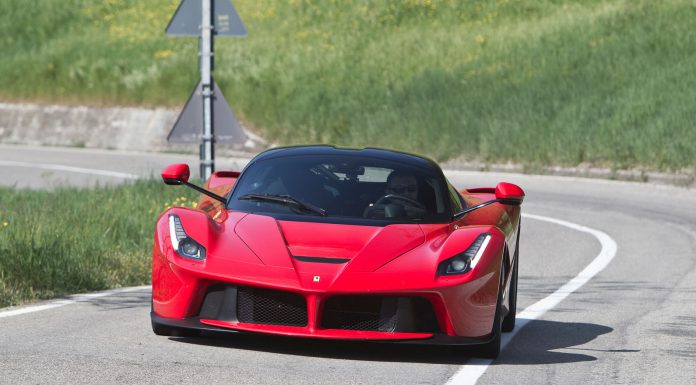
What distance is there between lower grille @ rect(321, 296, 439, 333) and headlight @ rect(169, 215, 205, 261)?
812mm

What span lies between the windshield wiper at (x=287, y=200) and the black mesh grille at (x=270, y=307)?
3.37 feet

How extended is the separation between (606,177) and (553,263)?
12.3 m

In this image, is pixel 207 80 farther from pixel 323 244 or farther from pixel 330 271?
pixel 330 271

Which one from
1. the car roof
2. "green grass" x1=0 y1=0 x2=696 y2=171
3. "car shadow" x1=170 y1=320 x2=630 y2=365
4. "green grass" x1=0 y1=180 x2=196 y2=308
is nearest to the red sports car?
"car shadow" x1=170 y1=320 x2=630 y2=365

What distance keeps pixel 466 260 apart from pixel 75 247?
4997 millimetres

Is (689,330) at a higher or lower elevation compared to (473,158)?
higher

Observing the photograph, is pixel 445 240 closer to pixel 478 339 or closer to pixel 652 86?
pixel 478 339

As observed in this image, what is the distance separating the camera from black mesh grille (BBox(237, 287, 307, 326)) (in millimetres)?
8250

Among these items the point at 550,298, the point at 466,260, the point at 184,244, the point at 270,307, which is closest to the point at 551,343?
the point at 466,260

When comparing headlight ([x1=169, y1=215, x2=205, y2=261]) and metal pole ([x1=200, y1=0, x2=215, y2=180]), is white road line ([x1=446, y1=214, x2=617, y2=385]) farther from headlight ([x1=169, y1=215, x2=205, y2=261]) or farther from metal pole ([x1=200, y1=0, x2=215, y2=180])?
metal pole ([x1=200, y1=0, x2=215, y2=180])

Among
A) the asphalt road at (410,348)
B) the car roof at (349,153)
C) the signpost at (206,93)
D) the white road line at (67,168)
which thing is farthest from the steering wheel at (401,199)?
the white road line at (67,168)

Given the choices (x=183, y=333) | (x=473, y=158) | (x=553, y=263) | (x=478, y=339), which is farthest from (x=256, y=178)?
(x=473, y=158)

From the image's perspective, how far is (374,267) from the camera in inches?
329

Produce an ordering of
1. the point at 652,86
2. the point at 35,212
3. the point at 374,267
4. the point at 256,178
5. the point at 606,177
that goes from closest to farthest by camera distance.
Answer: the point at 374,267 < the point at 256,178 < the point at 35,212 < the point at 606,177 < the point at 652,86
